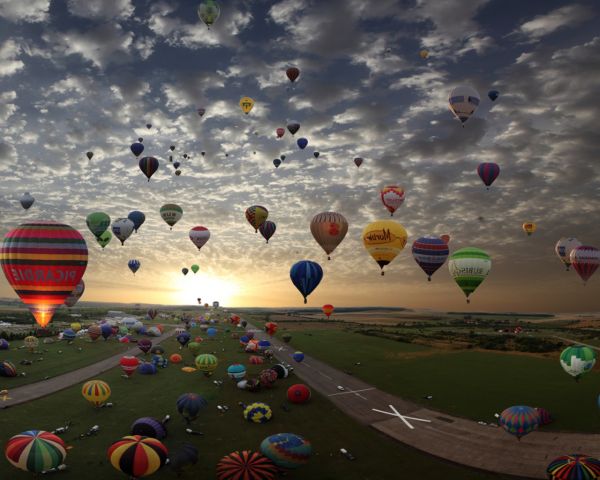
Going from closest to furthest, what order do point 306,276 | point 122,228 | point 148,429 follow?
1. point 148,429
2. point 306,276
3. point 122,228

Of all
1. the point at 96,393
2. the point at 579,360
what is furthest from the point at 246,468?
the point at 579,360

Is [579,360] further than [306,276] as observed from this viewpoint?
No

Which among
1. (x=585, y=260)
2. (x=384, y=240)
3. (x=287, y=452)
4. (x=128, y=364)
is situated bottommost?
(x=128, y=364)

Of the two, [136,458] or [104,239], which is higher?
[104,239]

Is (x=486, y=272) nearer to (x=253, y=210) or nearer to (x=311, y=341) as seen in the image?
(x=253, y=210)

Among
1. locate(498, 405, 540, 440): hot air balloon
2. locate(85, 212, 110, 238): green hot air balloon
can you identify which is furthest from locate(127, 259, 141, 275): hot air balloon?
locate(498, 405, 540, 440): hot air balloon

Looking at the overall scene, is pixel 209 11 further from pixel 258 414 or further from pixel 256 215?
pixel 258 414
